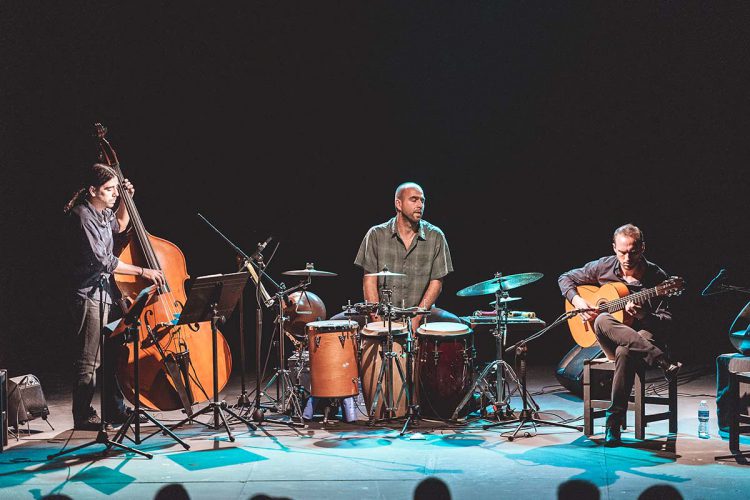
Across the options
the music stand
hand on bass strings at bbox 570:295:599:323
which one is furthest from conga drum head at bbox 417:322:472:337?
the music stand

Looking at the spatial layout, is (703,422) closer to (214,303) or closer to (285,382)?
(285,382)

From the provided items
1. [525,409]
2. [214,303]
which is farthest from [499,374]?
[214,303]

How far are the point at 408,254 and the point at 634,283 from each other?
1.91 meters

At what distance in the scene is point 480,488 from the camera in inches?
156

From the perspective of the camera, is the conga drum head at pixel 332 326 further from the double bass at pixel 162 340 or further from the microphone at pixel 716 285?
the microphone at pixel 716 285

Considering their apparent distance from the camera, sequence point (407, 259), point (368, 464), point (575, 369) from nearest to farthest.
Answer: point (368, 464)
point (407, 259)
point (575, 369)

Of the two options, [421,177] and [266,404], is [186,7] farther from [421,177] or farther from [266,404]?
[266,404]

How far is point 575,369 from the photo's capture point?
646 cm

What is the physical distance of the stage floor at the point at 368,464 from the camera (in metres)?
3.96

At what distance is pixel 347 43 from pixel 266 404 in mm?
4137

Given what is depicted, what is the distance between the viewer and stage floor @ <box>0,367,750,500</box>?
3961 mm

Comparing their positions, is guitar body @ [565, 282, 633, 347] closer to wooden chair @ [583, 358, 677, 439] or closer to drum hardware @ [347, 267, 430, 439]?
wooden chair @ [583, 358, 677, 439]

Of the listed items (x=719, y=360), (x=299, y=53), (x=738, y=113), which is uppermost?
(x=299, y=53)

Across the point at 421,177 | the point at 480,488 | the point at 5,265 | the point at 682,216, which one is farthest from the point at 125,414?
the point at 682,216
